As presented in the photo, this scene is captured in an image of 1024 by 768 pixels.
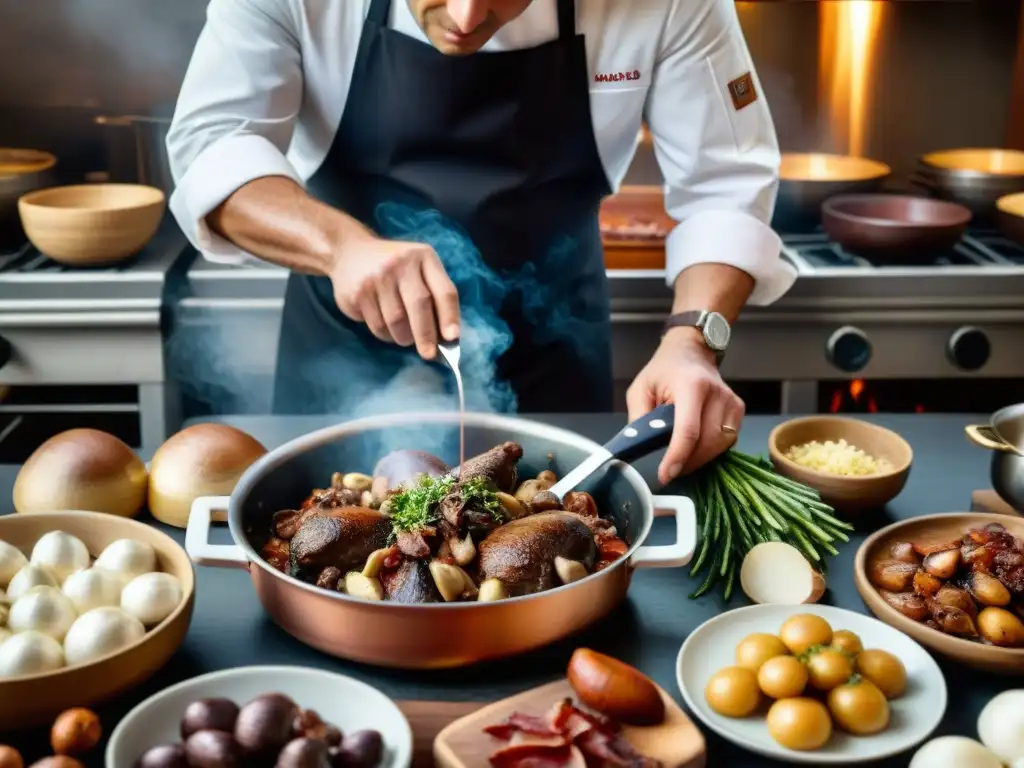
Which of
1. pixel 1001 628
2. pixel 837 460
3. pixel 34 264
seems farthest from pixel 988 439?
pixel 34 264

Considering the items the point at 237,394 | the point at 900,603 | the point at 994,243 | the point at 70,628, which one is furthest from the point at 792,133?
the point at 70,628

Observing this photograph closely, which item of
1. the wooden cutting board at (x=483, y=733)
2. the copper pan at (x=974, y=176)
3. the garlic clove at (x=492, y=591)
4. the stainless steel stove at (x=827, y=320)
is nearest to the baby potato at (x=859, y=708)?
the wooden cutting board at (x=483, y=733)

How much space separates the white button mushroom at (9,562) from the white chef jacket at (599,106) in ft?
2.59

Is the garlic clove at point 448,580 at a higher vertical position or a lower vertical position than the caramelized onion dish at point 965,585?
higher

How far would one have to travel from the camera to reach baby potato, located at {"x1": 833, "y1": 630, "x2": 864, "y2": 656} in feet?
4.22

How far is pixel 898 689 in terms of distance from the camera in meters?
1.27

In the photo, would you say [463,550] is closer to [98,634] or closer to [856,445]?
[98,634]

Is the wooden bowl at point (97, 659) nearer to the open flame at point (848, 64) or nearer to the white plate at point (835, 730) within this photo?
the white plate at point (835, 730)

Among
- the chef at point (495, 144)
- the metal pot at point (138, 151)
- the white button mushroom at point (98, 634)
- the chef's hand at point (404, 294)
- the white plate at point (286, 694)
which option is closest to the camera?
the white plate at point (286, 694)

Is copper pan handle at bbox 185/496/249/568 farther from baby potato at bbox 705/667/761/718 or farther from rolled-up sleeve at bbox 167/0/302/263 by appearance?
rolled-up sleeve at bbox 167/0/302/263

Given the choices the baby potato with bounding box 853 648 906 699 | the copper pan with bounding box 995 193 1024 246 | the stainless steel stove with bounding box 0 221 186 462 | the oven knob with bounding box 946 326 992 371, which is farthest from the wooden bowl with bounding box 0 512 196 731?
the copper pan with bounding box 995 193 1024 246

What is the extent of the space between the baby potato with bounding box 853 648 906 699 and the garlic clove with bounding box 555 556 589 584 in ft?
1.09

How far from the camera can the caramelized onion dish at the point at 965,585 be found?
1.36m

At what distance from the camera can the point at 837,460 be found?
1.78 meters
